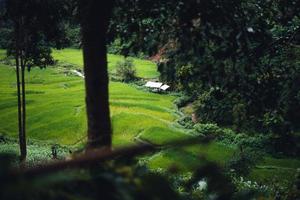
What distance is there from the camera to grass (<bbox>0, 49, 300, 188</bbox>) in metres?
27.7

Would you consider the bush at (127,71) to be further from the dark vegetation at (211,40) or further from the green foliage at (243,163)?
the dark vegetation at (211,40)

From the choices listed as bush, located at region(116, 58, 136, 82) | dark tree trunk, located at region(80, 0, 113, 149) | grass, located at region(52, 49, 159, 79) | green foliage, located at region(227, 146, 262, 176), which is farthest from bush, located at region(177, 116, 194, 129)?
dark tree trunk, located at region(80, 0, 113, 149)

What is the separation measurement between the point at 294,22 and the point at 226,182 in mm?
7939

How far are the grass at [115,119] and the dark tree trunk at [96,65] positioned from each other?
19859 mm

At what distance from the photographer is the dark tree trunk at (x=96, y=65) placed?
443 cm

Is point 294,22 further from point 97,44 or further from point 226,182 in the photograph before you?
point 226,182

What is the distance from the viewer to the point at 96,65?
14.6ft

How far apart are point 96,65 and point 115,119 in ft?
108

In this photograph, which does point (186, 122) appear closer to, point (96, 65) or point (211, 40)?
point (211, 40)

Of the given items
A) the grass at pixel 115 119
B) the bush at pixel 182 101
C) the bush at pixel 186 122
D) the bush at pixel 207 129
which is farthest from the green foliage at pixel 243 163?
the bush at pixel 182 101

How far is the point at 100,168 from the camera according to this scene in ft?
7.18

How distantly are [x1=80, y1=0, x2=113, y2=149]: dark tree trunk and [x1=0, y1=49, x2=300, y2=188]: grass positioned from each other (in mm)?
19859

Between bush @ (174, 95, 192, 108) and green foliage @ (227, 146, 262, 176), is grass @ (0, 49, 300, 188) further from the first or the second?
green foliage @ (227, 146, 262, 176)

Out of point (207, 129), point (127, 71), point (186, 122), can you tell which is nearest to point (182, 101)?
point (186, 122)
